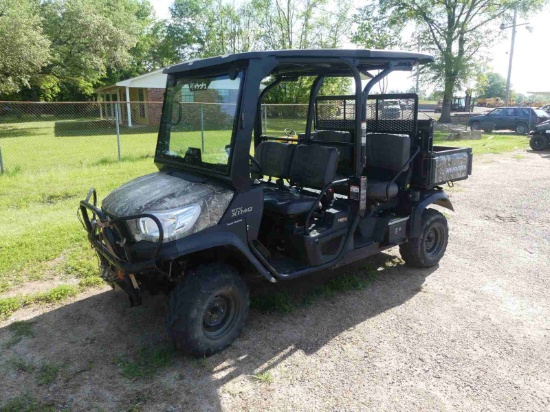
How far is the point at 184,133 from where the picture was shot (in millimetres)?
4016

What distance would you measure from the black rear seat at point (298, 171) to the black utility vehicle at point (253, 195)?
0.04 feet

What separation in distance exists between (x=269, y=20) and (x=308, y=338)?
38.6m

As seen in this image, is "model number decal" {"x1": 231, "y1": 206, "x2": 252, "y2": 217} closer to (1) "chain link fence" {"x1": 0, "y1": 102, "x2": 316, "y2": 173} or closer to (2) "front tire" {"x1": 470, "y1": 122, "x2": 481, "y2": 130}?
(1) "chain link fence" {"x1": 0, "y1": 102, "x2": 316, "y2": 173}

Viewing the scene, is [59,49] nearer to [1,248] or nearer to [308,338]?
[1,248]

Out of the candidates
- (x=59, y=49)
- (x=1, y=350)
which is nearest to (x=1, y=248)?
(x=1, y=350)

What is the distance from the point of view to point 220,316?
3.42m

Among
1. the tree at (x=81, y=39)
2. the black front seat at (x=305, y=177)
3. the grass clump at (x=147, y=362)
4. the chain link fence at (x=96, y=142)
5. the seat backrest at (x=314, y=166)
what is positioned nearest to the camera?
the grass clump at (x=147, y=362)

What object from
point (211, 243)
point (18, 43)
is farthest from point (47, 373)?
point (18, 43)

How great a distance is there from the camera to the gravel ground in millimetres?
2848

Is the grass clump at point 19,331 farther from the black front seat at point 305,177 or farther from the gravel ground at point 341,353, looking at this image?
the black front seat at point 305,177

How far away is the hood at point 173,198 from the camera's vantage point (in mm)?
3119

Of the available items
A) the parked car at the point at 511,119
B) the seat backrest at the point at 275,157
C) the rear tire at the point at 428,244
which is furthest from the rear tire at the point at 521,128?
the seat backrest at the point at 275,157

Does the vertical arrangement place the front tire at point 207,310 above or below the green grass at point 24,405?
above

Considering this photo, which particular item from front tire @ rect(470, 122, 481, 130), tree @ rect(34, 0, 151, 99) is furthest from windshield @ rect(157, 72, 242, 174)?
tree @ rect(34, 0, 151, 99)
